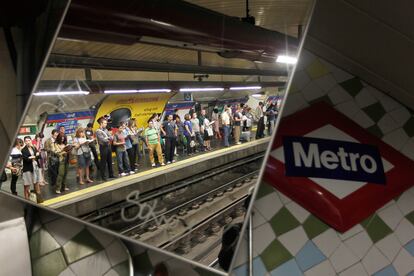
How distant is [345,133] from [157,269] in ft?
2.44

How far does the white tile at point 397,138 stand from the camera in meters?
0.92

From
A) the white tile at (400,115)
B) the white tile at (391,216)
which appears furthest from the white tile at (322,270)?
the white tile at (400,115)

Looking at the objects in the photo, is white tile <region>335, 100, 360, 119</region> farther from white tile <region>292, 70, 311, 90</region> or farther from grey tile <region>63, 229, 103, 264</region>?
grey tile <region>63, 229, 103, 264</region>

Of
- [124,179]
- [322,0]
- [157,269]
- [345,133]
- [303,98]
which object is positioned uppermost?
[322,0]

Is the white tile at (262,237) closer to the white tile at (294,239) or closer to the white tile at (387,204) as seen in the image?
the white tile at (294,239)

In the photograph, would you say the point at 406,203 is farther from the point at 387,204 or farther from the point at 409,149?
the point at 409,149

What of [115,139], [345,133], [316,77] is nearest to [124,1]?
[115,139]

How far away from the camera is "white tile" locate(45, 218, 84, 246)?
115 centimetres

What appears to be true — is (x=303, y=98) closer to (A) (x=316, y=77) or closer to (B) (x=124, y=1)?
(A) (x=316, y=77)

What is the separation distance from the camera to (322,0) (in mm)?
834

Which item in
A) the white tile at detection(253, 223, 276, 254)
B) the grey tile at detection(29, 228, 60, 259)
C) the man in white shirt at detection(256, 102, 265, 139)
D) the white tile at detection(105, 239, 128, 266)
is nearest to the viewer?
the man in white shirt at detection(256, 102, 265, 139)

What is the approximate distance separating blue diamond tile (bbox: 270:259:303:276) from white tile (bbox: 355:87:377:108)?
1.75ft

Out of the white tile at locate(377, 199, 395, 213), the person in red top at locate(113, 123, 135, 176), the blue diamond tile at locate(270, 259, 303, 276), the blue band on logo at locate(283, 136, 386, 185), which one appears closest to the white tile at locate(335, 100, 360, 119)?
the blue band on logo at locate(283, 136, 386, 185)

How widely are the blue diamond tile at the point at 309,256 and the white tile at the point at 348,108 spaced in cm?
42
